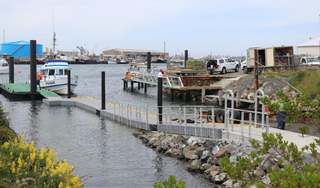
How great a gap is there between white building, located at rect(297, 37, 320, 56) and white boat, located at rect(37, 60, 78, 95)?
24.7 meters

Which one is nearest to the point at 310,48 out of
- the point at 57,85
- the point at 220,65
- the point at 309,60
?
the point at 309,60

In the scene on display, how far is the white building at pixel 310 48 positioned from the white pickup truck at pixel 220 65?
7.74 metres

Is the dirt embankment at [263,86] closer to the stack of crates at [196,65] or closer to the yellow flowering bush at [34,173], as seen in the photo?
the stack of crates at [196,65]

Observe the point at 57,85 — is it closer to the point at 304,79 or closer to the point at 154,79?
the point at 154,79

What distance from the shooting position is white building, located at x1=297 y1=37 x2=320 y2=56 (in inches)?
1574

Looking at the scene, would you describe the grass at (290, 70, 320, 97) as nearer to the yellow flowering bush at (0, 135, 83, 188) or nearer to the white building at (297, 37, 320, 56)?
the white building at (297, 37, 320, 56)

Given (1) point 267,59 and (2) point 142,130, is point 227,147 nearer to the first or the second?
(2) point 142,130

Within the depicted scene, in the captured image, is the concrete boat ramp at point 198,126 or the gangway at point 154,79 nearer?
the concrete boat ramp at point 198,126

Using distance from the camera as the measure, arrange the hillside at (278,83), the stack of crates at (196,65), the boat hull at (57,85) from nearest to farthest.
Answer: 1. the hillside at (278,83)
2. the boat hull at (57,85)
3. the stack of crates at (196,65)

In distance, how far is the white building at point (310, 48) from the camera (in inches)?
1574

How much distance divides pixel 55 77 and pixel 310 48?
2654cm

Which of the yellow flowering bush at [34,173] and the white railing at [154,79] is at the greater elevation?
the white railing at [154,79]

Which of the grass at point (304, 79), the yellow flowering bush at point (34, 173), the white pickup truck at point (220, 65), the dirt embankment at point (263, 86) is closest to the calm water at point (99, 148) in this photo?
the yellow flowering bush at point (34, 173)

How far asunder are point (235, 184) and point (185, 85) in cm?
2764
